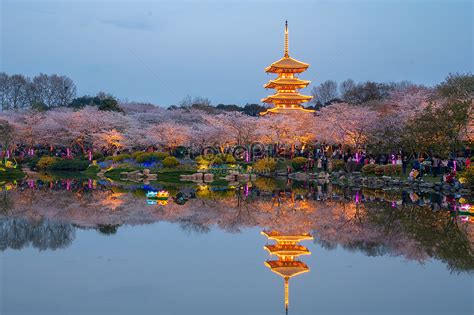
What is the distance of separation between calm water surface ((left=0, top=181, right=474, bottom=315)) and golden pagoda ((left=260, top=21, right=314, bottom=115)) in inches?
1387

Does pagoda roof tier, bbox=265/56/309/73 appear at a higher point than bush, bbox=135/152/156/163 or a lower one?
higher

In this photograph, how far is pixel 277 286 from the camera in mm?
11461

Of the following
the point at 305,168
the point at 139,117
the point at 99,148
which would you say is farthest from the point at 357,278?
the point at 139,117

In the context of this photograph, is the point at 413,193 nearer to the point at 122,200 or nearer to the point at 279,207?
the point at 279,207

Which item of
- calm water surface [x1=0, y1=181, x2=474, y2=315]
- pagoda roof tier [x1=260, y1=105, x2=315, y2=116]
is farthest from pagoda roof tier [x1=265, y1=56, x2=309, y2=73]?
calm water surface [x1=0, y1=181, x2=474, y2=315]

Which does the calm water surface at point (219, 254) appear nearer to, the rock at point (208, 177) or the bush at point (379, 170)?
the bush at point (379, 170)

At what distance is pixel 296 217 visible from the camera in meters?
20.3

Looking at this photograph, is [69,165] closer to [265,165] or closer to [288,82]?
[265,165]

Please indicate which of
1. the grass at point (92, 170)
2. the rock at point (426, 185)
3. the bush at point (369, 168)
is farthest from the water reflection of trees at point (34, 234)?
the grass at point (92, 170)

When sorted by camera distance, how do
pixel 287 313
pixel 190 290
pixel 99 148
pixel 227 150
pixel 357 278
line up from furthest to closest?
pixel 99 148, pixel 227 150, pixel 357 278, pixel 190 290, pixel 287 313

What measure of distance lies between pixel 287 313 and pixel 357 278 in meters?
2.62

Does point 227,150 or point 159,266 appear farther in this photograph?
point 227,150

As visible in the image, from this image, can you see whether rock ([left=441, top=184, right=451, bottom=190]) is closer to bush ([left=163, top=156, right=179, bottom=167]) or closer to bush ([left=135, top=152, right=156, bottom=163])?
bush ([left=163, top=156, right=179, bottom=167])

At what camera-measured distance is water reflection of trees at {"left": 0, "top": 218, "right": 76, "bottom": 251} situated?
15.5 m
